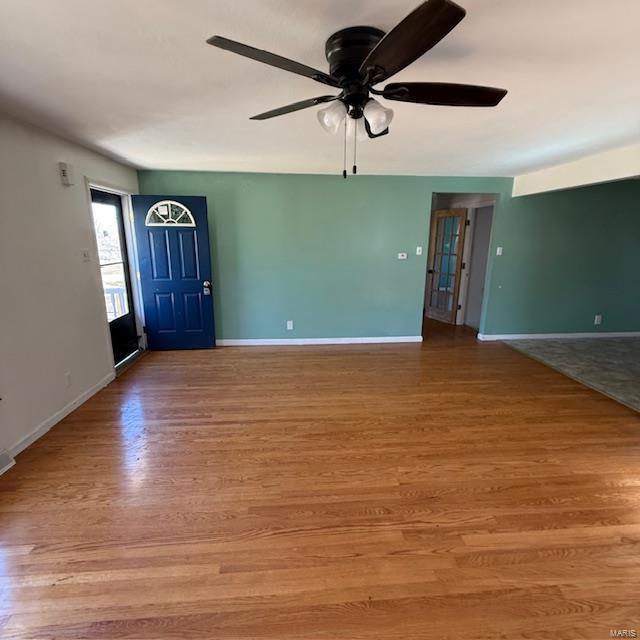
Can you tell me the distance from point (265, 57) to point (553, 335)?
5609 mm

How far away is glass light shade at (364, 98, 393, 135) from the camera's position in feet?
5.06

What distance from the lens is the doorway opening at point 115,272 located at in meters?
3.68

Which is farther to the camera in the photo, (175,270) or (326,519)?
(175,270)

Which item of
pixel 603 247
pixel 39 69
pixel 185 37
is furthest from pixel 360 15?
pixel 603 247

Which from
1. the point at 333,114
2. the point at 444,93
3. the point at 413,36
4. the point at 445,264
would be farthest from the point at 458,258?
the point at 413,36

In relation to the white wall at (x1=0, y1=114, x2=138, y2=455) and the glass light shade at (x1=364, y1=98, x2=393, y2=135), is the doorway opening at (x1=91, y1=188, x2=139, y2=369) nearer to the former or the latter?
the white wall at (x1=0, y1=114, x2=138, y2=455)

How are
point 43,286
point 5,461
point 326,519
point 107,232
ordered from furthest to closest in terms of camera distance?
point 107,232 < point 43,286 < point 5,461 < point 326,519

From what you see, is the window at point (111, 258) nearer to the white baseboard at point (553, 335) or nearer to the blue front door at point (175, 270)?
the blue front door at point (175, 270)

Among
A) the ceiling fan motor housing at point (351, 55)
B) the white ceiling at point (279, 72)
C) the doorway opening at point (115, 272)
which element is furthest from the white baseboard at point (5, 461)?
the ceiling fan motor housing at point (351, 55)

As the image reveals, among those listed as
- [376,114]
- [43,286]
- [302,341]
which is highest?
[376,114]

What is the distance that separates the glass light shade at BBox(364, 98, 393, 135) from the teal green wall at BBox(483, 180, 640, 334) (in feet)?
12.8

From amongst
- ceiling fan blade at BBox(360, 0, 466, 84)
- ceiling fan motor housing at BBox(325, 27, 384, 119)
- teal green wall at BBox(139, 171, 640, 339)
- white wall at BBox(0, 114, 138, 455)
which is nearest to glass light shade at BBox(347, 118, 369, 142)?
ceiling fan motor housing at BBox(325, 27, 384, 119)

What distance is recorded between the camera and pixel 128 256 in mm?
4238

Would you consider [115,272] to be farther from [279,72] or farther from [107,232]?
[279,72]
